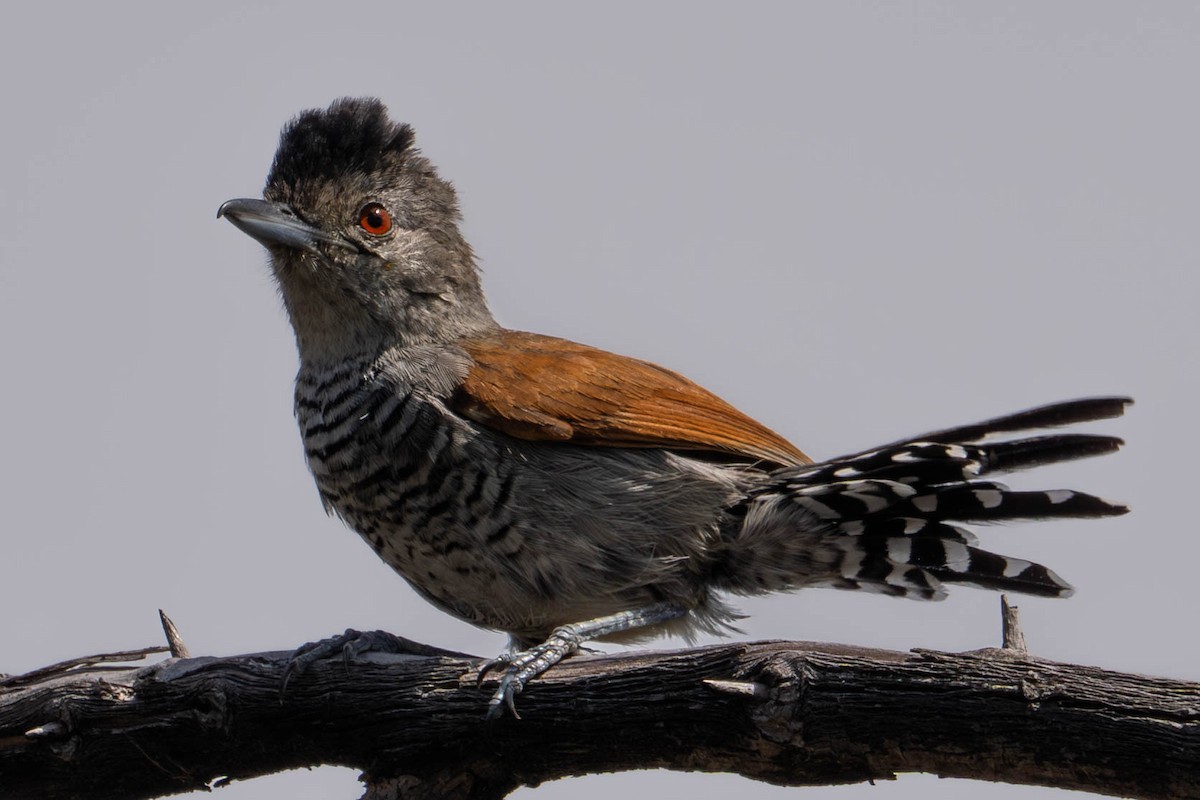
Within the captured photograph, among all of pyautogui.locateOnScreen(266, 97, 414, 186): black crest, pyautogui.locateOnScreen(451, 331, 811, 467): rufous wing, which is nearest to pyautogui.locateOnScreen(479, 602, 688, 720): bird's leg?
pyautogui.locateOnScreen(451, 331, 811, 467): rufous wing

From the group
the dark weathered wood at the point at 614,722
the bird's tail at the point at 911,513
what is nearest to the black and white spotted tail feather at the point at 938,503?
the bird's tail at the point at 911,513

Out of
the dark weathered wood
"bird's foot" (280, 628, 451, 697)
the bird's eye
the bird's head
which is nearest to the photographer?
the dark weathered wood

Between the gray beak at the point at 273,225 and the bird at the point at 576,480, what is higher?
the gray beak at the point at 273,225

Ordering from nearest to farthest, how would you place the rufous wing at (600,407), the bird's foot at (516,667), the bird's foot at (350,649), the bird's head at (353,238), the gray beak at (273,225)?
1. the bird's foot at (516,667)
2. the bird's foot at (350,649)
3. the rufous wing at (600,407)
4. the gray beak at (273,225)
5. the bird's head at (353,238)

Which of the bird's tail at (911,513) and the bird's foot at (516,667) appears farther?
the bird's tail at (911,513)

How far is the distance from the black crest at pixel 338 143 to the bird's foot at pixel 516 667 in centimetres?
229

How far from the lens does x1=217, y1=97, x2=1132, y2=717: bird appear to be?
4719 millimetres

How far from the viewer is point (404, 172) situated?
582 centimetres

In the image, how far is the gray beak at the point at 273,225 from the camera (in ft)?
17.3

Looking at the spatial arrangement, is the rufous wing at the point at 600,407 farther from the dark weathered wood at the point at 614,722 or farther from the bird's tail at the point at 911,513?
the dark weathered wood at the point at 614,722

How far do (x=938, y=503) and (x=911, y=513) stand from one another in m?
0.11

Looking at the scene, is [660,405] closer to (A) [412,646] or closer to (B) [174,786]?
(A) [412,646]

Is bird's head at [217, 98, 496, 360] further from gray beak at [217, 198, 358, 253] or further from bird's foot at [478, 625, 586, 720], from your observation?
bird's foot at [478, 625, 586, 720]

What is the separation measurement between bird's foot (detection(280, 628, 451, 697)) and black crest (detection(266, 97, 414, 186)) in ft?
6.59
